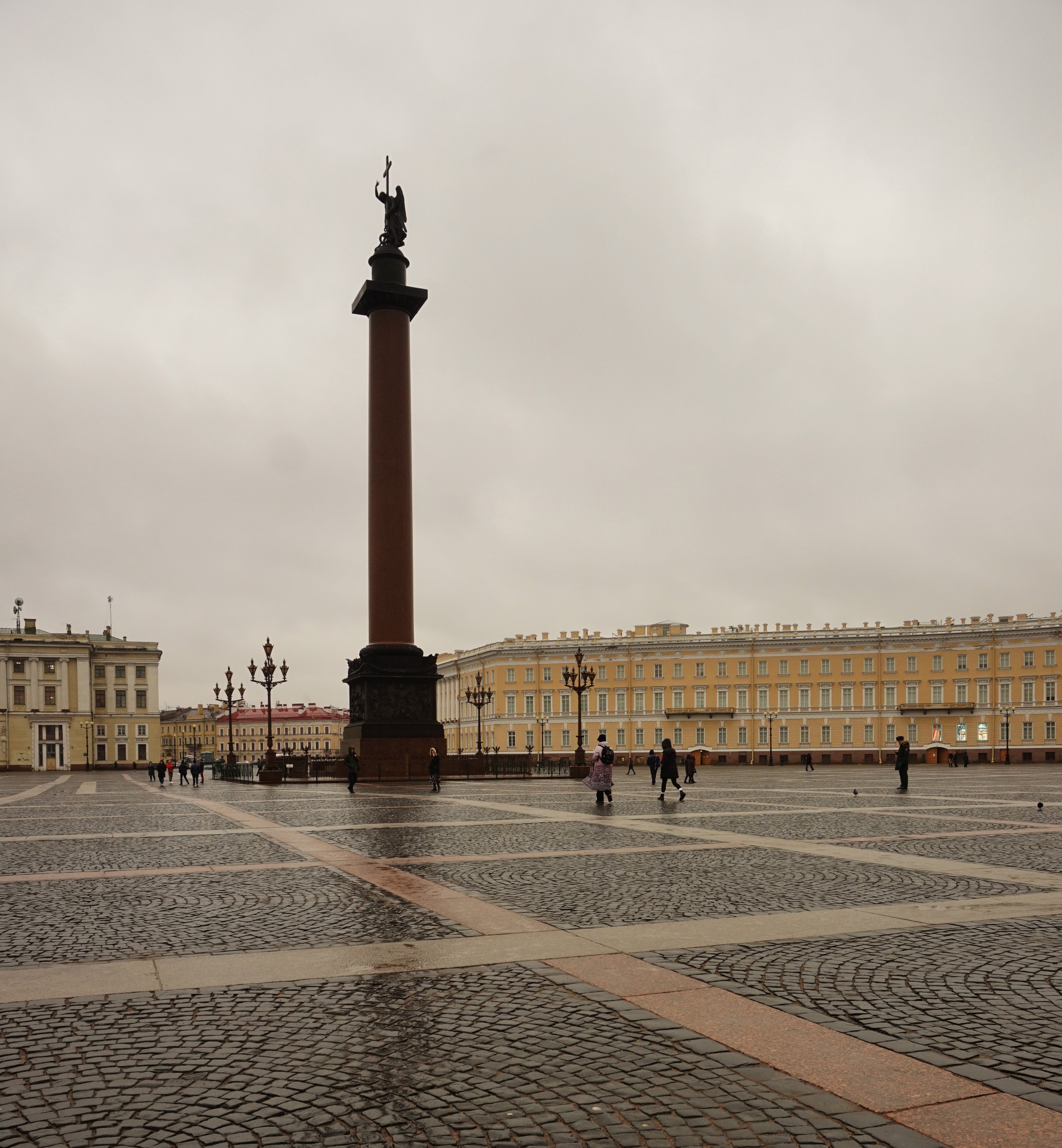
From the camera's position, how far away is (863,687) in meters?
97.9

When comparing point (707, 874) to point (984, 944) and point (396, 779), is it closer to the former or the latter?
point (984, 944)

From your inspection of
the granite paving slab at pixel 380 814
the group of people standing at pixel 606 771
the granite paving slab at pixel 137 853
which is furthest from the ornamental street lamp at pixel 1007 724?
the granite paving slab at pixel 137 853

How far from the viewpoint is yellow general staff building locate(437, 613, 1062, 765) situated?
307ft

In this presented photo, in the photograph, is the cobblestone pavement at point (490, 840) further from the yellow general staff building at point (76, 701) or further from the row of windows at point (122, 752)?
the row of windows at point (122, 752)

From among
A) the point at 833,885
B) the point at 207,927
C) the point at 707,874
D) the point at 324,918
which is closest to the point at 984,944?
the point at 833,885

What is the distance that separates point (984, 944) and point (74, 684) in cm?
10976

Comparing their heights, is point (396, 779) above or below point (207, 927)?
below

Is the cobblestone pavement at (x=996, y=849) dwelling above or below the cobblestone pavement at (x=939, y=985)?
below

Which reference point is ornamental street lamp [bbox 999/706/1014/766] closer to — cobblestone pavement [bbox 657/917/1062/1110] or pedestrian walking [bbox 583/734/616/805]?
pedestrian walking [bbox 583/734/616/805]

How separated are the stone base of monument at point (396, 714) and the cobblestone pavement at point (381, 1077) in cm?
3347

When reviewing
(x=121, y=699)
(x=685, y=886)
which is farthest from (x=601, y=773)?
(x=121, y=699)

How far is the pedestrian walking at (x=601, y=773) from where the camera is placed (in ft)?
77.0

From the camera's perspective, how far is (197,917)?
30.1ft

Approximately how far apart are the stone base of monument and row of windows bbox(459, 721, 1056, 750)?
5216cm
